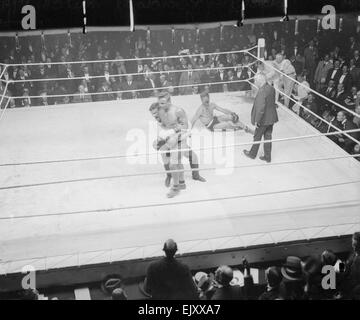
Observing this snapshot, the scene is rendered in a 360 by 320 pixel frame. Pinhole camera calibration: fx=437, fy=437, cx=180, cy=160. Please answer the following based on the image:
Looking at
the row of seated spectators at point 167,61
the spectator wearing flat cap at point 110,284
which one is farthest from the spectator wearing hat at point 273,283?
the row of seated spectators at point 167,61

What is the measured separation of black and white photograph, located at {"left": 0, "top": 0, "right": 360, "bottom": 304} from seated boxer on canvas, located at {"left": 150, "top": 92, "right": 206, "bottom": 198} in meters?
0.01

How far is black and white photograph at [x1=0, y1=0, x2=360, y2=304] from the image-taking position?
323cm

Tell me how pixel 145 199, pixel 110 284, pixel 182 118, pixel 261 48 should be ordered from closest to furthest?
pixel 110 284 < pixel 145 199 < pixel 182 118 < pixel 261 48

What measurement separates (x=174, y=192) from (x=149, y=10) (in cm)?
186

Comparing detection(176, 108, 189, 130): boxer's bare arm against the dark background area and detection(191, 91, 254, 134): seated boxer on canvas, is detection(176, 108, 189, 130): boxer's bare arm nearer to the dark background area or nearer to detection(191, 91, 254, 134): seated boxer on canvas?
the dark background area

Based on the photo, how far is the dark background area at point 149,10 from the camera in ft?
13.9

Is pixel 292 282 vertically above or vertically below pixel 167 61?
below

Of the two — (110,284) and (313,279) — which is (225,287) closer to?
(313,279)

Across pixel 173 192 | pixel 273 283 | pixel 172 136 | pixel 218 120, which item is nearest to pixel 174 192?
pixel 173 192

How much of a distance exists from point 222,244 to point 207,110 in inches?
92.5

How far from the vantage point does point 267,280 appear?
311 centimetres

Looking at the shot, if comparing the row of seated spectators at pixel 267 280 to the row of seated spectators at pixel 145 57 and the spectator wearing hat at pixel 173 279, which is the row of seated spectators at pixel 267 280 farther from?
the row of seated spectators at pixel 145 57
